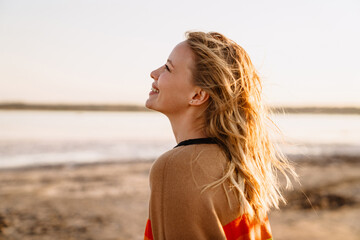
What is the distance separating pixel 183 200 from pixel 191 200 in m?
0.03

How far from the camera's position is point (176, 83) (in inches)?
80.0

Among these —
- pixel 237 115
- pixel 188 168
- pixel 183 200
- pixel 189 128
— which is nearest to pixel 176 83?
pixel 189 128

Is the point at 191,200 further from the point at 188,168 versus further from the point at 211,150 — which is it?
the point at 211,150

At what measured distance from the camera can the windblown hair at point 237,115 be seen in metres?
1.87

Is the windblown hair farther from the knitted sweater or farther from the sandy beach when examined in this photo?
the sandy beach

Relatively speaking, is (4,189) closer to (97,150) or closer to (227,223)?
(97,150)

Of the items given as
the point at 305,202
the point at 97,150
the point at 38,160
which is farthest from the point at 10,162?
the point at 305,202

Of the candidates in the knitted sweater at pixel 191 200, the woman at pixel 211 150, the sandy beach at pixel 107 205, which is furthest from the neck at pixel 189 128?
the sandy beach at pixel 107 205

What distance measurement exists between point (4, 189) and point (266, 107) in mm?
7803

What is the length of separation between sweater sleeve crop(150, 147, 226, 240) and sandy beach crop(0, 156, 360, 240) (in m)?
4.30

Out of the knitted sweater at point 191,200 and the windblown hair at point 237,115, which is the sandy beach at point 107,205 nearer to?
the windblown hair at point 237,115

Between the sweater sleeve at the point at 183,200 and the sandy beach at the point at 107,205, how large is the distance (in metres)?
4.30

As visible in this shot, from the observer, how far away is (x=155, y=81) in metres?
2.28

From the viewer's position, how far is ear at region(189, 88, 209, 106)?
1.97 meters
